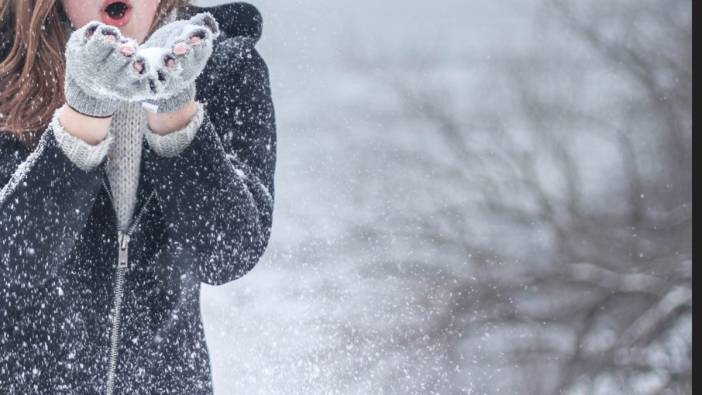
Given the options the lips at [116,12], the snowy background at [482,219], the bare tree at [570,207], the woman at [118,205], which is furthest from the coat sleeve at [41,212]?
the bare tree at [570,207]

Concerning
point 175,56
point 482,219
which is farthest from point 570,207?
point 175,56

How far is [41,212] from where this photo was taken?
88 cm

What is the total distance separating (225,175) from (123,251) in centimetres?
11

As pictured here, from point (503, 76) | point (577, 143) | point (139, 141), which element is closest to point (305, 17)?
point (503, 76)

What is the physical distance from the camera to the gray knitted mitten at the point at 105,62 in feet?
2.55

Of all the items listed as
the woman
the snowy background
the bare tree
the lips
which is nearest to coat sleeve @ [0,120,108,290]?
the woman

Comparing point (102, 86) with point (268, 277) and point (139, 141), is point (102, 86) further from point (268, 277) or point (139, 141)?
point (268, 277)

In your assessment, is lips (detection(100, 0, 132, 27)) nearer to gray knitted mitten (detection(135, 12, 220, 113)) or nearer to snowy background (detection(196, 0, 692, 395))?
gray knitted mitten (detection(135, 12, 220, 113))

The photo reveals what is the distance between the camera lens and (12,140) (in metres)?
0.96

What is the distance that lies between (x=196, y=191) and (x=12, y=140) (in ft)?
0.57

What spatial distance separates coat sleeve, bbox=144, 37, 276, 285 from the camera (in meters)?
0.92

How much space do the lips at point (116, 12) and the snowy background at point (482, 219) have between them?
310 centimetres

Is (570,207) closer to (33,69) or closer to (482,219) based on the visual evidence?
(482,219)

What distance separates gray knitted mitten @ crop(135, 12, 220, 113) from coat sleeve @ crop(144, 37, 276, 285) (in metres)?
0.09
